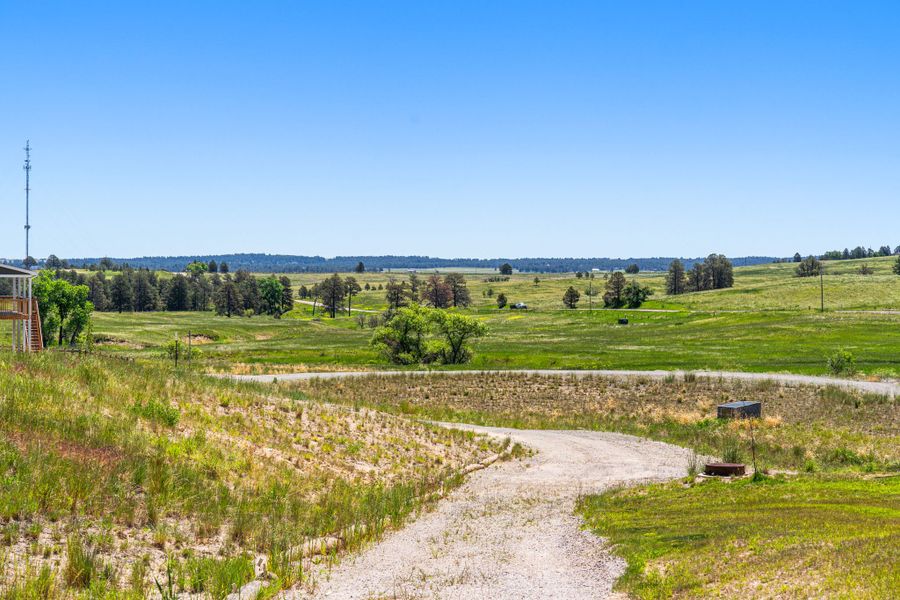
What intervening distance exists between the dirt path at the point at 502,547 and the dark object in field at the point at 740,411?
48.4 feet

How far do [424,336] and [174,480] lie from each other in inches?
2559

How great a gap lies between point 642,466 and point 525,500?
7940 millimetres

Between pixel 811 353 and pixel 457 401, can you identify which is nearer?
pixel 457 401

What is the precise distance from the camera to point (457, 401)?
52.7 metres

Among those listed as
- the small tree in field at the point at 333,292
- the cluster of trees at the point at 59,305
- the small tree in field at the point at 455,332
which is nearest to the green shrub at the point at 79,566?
the small tree in field at the point at 455,332

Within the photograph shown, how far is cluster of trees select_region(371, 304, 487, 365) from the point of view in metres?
81.1

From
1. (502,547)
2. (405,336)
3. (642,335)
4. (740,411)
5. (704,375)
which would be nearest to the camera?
(502,547)

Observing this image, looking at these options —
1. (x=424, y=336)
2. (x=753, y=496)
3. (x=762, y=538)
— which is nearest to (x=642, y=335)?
(x=424, y=336)

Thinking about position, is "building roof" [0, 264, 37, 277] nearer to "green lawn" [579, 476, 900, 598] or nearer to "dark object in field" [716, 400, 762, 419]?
"green lawn" [579, 476, 900, 598]

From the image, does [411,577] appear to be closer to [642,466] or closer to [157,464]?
[157,464]

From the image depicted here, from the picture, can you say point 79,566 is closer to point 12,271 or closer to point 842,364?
point 12,271

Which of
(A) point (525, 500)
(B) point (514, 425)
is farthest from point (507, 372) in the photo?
(A) point (525, 500)

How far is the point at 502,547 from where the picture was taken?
18.1 metres

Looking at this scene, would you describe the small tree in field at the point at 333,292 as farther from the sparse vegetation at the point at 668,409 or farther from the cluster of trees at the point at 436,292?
the sparse vegetation at the point at 668,409
